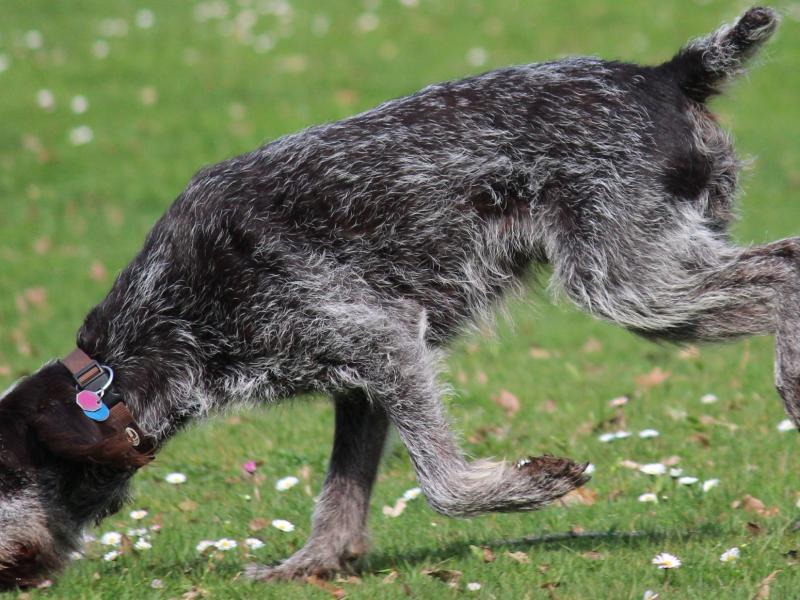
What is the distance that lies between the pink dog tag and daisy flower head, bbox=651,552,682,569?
2240 millimetres

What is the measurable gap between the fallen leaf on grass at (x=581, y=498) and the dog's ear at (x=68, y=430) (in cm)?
213

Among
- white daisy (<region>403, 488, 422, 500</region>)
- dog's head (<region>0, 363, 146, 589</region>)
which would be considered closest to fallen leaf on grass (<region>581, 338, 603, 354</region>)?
white daisy (<region>403, 488, 422, 500</region>)

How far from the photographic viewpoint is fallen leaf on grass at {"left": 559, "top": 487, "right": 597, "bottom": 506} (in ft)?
20.2

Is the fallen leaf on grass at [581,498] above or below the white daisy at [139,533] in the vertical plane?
below

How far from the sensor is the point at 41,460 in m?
5.09

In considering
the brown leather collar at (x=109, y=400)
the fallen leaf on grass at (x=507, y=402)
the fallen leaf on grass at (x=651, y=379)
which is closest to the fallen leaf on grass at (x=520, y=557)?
the brown leather collar at (x=109, y=400)

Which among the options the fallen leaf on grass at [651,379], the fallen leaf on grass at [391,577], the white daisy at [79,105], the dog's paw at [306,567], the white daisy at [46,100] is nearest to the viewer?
the fallen leaf on grass at [391,577]

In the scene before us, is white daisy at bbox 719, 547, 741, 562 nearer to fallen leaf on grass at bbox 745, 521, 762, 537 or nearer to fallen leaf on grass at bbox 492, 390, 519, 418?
fallen leaf on grass at bbox 745, 521, 762, 537

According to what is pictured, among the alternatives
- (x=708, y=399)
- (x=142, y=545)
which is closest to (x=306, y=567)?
(x=142, y=545)

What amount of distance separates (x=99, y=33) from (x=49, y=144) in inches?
146

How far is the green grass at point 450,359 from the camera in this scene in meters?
5.26

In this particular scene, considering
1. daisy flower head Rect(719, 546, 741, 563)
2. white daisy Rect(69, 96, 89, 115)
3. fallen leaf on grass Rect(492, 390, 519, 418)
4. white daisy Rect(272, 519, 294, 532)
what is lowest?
fallen leaf on grass Rect(492, 390, 519, 418)

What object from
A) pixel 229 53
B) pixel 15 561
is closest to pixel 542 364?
pixel 15 561

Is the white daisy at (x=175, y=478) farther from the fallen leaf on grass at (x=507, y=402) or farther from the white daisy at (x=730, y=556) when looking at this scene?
the white daisy at (x=730, y=556)
